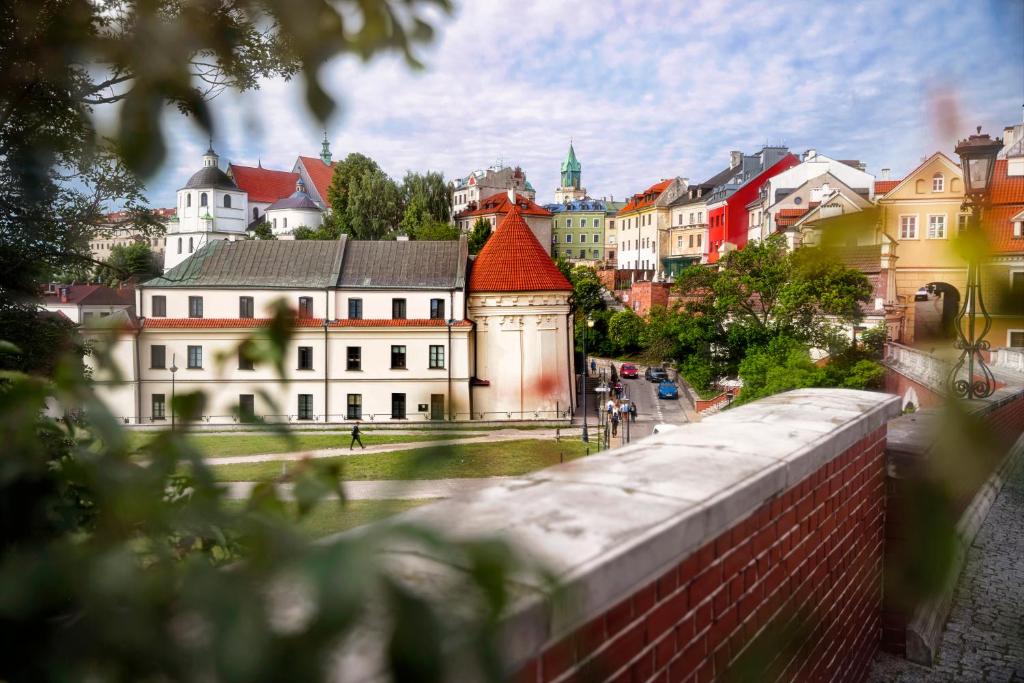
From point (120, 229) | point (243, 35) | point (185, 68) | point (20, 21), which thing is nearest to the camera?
point (185, 68)

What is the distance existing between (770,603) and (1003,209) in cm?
190

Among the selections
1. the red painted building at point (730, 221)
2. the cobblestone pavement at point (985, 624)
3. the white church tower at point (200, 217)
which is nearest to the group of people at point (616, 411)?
the cobblestone pavement at point (985, 624)

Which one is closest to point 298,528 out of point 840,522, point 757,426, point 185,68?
point 185,68

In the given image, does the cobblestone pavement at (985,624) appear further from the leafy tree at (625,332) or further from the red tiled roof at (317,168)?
the leafy tree at (625,332)

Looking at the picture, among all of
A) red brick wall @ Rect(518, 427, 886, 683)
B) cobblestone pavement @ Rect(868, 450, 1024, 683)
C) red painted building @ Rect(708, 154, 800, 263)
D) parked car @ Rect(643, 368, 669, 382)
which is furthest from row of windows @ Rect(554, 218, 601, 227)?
red brick wall @ Rect(518, 427, 886, 683)

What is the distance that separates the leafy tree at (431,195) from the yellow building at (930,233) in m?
56.5

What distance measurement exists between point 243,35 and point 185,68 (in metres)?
0.28

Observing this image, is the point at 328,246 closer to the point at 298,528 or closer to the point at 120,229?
the point at 120,229

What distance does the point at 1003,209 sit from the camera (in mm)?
1205

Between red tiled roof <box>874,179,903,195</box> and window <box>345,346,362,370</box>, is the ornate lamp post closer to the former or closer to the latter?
red tiled roof <box>874,179,903,195</box>

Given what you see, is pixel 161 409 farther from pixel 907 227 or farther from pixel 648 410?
pixel 648 410

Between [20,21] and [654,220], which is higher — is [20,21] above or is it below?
below

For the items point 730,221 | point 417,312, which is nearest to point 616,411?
point 417,312

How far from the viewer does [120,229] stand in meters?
4.72
